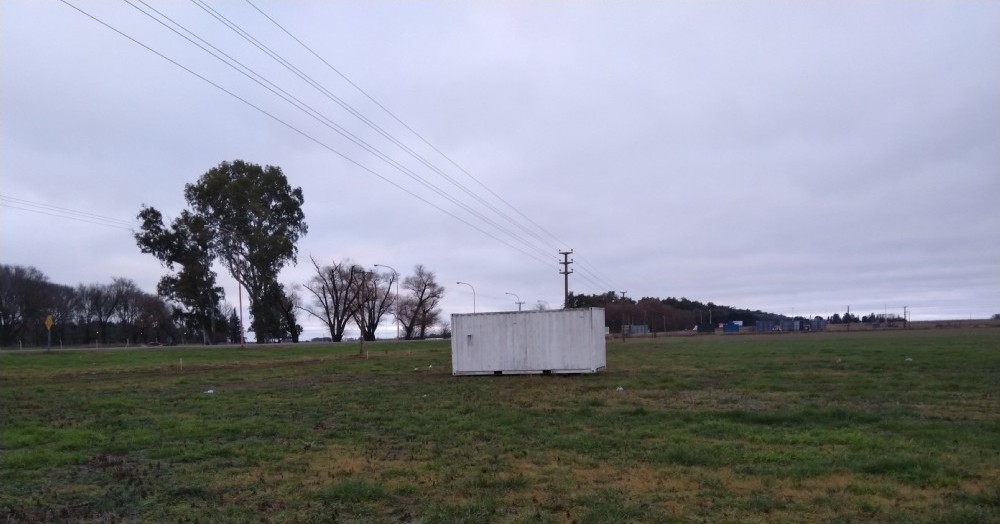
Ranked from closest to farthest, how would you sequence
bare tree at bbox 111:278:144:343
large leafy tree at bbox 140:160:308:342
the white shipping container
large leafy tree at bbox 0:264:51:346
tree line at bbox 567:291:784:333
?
the white shipping container
large leafy tree at bbox 140:160:308:342
large leafy tree at bbox 0:264:51:346
bare tree at bbox 111:278:144:343
tree line at bbox 567:291:784:333

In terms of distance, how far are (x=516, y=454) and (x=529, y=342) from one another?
1640 centimetres

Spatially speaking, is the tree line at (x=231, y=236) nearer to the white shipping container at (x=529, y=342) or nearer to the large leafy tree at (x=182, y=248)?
the large leafy tree at (x=182, y=248)

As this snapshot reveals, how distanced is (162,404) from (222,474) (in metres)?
9.61

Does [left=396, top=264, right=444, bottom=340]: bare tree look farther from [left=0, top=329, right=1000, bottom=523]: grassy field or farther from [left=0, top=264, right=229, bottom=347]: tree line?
[left=0, top=329, right=1000, bottom=523]: grassy field

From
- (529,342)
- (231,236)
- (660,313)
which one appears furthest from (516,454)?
(660,313)

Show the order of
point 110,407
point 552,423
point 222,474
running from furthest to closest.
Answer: point 110,407 < point 552,423 < point 222,474

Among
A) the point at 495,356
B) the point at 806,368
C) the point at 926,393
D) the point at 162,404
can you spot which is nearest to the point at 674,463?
the point at 926,393

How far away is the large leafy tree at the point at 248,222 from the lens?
206 feet

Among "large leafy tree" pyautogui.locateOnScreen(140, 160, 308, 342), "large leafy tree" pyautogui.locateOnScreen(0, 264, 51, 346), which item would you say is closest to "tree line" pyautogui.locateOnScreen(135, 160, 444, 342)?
"large leafy tree" pyautogui.locateOnScreen(140, 160, 308, 342)

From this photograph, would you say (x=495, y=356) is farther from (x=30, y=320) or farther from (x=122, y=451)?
(x=30, y=320)

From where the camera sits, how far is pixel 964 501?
679 cm

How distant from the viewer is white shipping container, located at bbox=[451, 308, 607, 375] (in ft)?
83.4

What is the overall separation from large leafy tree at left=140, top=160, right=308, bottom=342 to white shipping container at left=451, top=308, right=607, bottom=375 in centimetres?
4115

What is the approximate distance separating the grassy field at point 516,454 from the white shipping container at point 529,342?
5.58 metres
